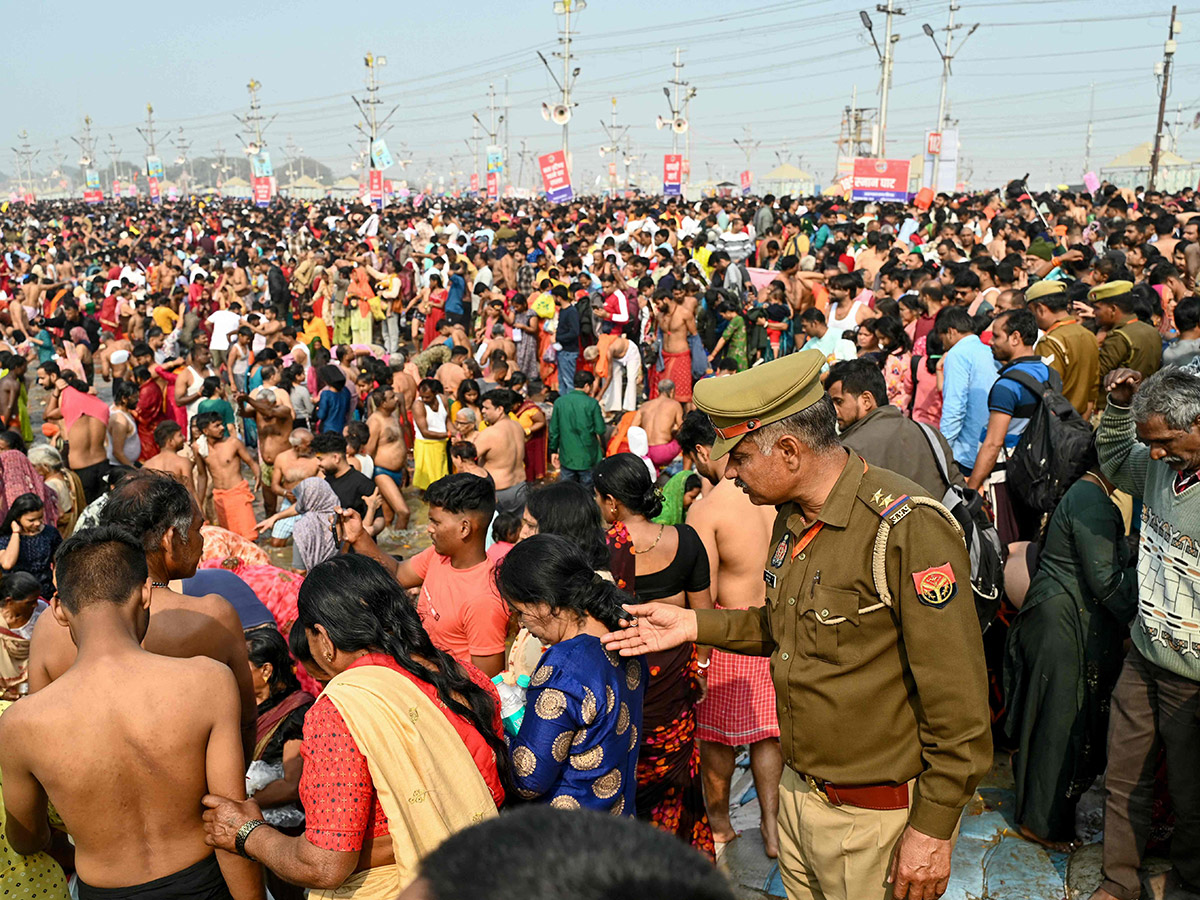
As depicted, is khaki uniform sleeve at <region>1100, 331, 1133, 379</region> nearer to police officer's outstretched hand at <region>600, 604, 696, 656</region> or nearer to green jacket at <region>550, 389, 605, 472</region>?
green jacket at <region>550, 389, 605, 472</region>

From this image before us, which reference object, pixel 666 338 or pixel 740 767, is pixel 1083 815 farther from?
pixel 666 338

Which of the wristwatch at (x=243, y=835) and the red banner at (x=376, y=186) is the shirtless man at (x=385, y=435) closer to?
the wristwatch at (x=243, y=835)

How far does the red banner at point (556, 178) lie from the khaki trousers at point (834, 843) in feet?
69.2

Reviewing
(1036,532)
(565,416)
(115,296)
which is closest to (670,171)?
(115,296)

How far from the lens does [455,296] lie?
14.5 m

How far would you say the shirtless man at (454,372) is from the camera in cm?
947

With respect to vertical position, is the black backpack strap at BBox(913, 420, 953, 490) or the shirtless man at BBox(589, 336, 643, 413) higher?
the black backpack strap at BBox(913, 420, 953, 490)

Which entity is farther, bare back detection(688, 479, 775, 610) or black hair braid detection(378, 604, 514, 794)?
bare back detection(688, 479, 775, 610)

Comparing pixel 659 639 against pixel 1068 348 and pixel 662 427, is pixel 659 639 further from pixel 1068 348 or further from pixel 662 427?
pixel 662 427

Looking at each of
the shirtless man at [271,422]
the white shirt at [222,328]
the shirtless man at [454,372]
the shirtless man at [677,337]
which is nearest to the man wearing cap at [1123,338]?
the shirtless man at [677,337]

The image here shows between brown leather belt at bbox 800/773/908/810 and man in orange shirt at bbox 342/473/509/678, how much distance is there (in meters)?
2.08

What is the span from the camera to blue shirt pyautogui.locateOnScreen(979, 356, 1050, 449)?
516 cm

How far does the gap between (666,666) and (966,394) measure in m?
3.63

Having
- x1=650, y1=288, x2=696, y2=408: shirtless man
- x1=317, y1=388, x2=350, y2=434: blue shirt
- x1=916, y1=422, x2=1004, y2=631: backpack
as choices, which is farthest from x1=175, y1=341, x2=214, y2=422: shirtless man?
x1=916, y1=422, x2=1004, y2=631: backpack
